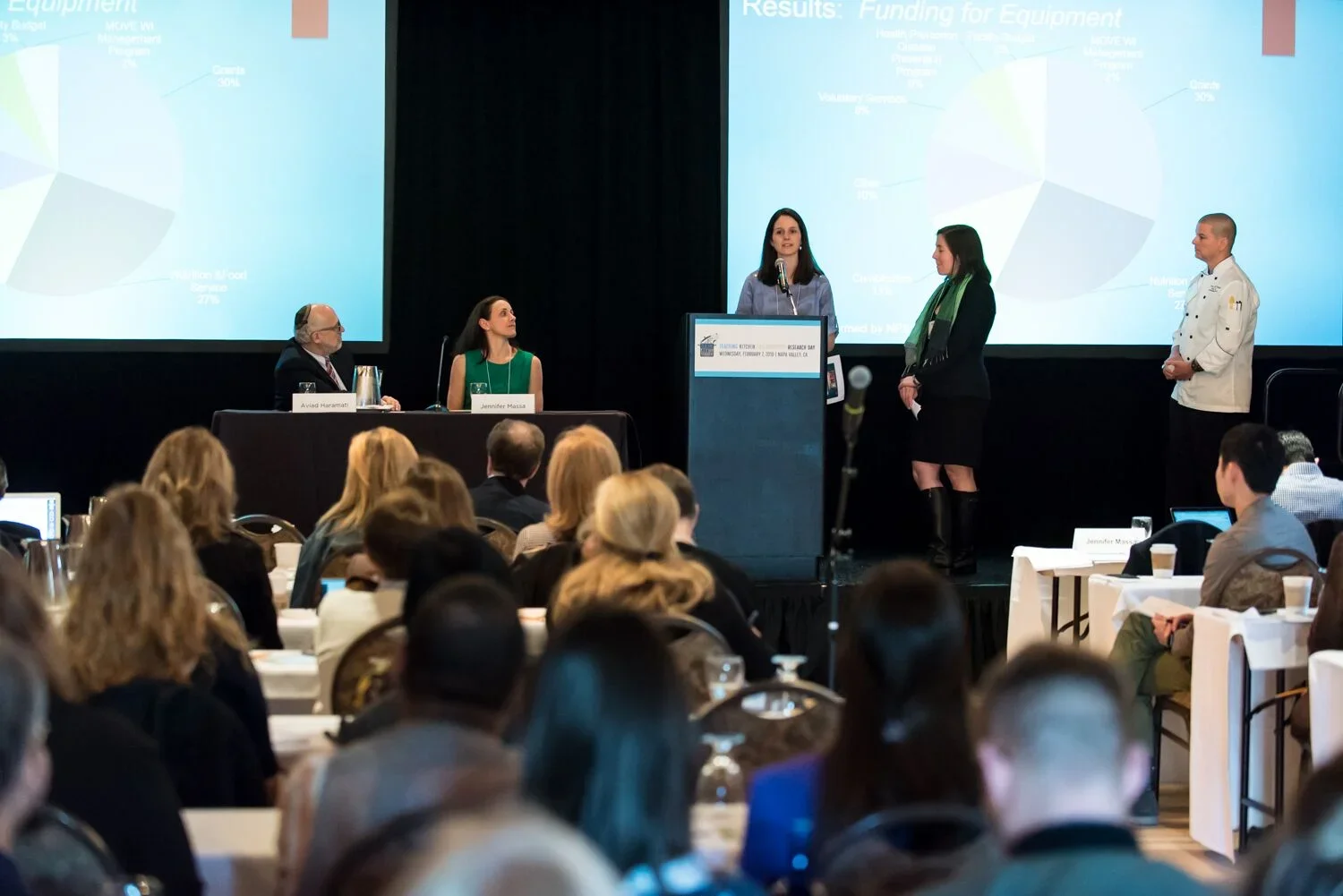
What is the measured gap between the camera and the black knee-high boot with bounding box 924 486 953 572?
678 centimetres

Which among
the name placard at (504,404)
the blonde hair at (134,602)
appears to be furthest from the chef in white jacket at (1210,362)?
the blonde hair at (134,602)

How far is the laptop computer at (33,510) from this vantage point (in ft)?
19.4

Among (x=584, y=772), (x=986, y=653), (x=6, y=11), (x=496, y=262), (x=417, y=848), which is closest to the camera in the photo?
(x=417, y=848)

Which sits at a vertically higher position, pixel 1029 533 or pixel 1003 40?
pixel 1003 40

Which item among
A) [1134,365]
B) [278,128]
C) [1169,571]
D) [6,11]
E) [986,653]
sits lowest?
[986,653]

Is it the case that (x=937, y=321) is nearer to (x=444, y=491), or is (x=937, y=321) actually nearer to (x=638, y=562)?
(x=444, y=491)

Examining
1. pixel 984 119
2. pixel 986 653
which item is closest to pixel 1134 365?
pixel 984 119

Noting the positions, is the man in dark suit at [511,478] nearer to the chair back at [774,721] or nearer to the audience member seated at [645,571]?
the audience member seated at [645,571]

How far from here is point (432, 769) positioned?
61.7 inches

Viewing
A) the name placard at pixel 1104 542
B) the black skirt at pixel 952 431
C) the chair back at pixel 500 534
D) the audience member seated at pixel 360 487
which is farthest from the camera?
the black skirt at pixel 952 431

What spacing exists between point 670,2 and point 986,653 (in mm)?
3749

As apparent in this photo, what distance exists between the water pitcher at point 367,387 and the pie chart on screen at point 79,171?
1.75 metres

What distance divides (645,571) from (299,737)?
0.74m

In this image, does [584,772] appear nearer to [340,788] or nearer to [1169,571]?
[340,788]
